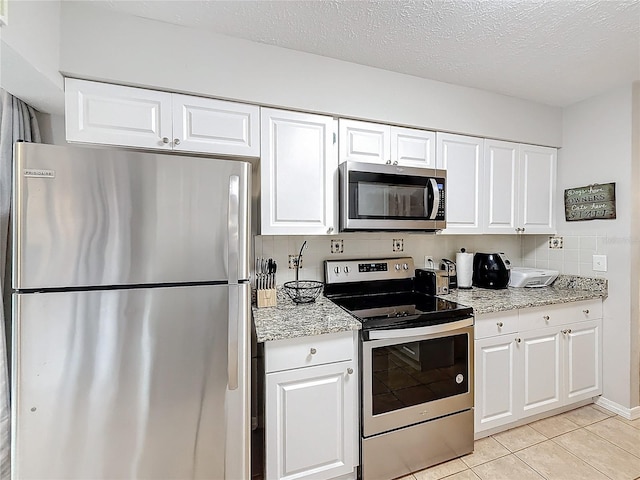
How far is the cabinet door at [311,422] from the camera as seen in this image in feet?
4.75

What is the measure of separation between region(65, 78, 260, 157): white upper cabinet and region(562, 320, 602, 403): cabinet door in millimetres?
2467

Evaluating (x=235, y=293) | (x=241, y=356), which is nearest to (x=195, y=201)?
(x=235, y=293)

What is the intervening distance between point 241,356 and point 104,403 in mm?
502

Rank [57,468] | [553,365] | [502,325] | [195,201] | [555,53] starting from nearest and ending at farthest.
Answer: [57,468], [195,201], [555,53], [502,325], [553,365]

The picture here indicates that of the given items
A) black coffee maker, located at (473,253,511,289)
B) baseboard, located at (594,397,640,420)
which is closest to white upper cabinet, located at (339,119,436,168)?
black coffee maker, located at (473,253,511,289)

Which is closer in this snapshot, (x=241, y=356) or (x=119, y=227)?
A: (x=119, y=227)

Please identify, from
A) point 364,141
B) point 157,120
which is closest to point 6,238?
point 157,120

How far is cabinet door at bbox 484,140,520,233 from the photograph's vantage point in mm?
2281

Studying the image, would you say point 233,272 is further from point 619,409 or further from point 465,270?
point 619,409

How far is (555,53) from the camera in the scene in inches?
69.5

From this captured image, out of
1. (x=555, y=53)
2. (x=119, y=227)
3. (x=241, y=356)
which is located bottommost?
(x=241, y=356)

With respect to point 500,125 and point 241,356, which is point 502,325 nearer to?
point 500,125

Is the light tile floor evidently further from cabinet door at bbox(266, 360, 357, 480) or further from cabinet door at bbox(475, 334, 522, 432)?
cabinet door at bbox(266, 360, 357, 480)

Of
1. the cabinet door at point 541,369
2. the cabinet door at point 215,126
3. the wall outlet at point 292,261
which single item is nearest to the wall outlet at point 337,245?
the wall outlet at point 292,261
